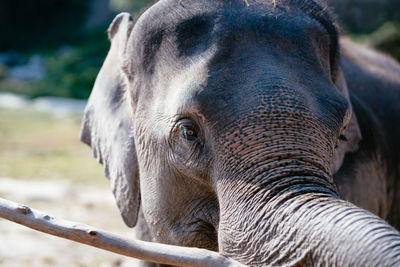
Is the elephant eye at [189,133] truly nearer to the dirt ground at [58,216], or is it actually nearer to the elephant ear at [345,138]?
the elephant ear at [345,138]

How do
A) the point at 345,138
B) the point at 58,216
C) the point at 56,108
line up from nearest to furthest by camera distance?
the point at 345,138
the point at 58,216
the point at 56,108

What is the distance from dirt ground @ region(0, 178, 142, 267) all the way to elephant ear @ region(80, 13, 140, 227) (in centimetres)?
195

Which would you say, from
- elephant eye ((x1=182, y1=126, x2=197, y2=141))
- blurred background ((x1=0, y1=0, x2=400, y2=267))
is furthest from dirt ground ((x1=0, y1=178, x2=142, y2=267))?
elephant eye ((x1=182, y1=126, x2=197, y2=141))

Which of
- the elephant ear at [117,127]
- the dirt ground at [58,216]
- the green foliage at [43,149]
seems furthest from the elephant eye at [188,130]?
the green foliage at [43,149]

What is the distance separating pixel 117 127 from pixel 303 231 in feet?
4.82

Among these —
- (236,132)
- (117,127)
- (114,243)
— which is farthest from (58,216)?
(114,243)

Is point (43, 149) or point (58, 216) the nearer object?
Answer: point (58, 216)

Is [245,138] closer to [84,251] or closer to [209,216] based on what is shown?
[209,216]

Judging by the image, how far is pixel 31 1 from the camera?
25250mm

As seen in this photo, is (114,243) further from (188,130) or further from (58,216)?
(58,216)

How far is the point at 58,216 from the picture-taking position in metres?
6.50

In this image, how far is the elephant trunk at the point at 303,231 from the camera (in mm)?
1799

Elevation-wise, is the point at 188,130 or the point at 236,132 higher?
the point at 236,132

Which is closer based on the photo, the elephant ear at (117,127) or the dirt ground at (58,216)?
the elephant ear at (117,127)
